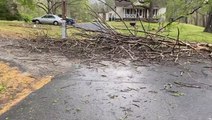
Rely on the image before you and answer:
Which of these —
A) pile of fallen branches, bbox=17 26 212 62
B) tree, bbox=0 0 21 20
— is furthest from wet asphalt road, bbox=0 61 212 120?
tree, bbox=0 0 21 20

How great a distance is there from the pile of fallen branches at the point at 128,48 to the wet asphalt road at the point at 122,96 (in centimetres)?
128

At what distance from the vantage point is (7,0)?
2403 centimetres

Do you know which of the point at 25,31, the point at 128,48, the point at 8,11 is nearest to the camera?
the point at 128,48

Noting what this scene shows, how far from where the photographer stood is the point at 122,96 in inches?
248

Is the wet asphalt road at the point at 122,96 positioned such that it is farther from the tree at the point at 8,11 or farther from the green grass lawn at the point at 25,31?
the tree at the point at 8,11

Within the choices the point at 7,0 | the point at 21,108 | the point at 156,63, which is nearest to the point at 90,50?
the point at 156,63

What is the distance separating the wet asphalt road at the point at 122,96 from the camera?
17.7 ft

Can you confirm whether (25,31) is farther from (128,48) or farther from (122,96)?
(122,96)

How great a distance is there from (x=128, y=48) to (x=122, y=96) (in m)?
4.14

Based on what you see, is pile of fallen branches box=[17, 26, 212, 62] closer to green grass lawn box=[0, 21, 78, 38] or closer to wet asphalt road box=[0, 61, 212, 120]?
wet asphalt road box=[0, 61, 212, 120]

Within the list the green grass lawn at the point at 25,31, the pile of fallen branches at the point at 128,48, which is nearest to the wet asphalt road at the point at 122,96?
the pile of fallen branches at the point at 128,48

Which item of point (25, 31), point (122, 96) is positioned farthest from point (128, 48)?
point (25, 31)

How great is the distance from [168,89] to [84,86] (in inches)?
67.0

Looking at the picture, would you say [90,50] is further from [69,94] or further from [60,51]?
[69,94]
